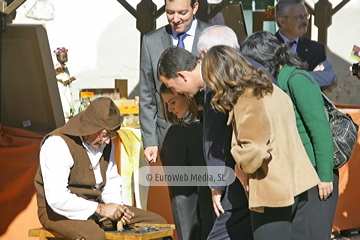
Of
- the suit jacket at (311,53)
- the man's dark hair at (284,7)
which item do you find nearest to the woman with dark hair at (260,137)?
the suit jacket at (311,53)

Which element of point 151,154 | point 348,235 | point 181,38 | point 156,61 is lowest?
point 348,235

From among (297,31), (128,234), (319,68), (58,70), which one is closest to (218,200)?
(128,234)

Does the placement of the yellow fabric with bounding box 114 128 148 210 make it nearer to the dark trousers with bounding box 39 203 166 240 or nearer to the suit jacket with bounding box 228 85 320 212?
the dark trousers with bounding box 39 203 166 240

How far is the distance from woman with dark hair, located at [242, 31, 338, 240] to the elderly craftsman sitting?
85cm

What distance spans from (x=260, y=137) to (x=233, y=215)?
56 cm

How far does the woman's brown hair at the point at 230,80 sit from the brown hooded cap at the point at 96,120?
784 mm

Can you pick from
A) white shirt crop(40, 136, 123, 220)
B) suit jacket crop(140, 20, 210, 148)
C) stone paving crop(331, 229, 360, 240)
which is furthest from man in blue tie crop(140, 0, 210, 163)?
stone paving crop(331, 229, 360, 240)

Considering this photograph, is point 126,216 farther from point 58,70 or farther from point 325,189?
point 58,70

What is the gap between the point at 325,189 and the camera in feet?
8.80

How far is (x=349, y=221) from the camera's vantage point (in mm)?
4738

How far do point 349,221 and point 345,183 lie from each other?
344 mm

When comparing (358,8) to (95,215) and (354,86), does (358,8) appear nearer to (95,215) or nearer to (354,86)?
(354,86)

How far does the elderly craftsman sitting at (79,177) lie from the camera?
2.88m

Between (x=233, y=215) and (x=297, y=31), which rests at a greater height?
(x=297, y=31)
